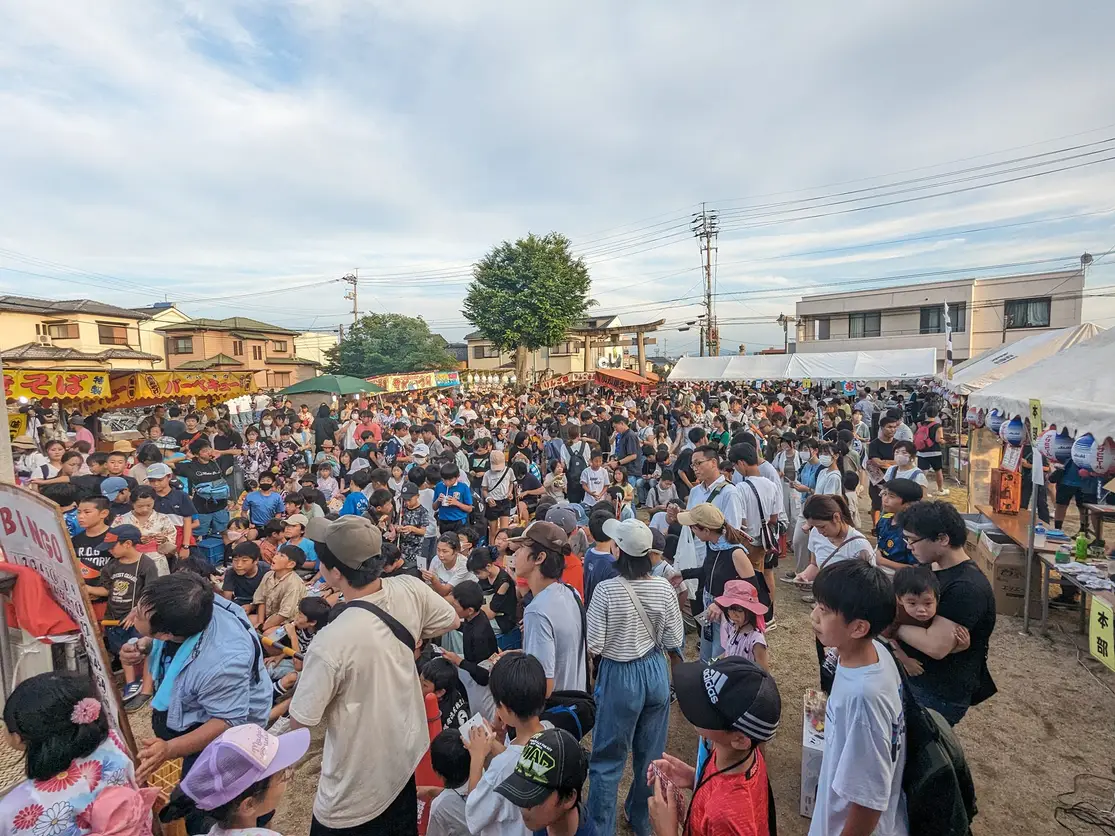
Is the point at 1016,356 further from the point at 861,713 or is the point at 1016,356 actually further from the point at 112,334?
the point at 112,334

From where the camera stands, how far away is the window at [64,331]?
29.6 metres

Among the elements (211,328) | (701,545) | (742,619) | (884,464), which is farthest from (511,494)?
(211,328)

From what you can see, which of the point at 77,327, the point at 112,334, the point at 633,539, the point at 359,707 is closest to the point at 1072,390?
the point at 633,539

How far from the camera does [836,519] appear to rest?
12.4 feet

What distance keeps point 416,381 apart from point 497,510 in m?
20.6

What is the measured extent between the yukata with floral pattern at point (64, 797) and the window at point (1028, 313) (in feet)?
135

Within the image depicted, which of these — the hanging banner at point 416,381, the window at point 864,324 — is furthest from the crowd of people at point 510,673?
the window at point 864,324

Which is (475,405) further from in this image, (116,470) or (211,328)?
(211,328)

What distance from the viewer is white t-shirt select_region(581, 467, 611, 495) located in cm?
733

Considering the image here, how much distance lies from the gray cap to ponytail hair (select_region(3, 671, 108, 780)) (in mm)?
921

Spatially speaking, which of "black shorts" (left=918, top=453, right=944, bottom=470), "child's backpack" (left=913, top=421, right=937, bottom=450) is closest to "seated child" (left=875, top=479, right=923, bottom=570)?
"child's backpack" (left=913, top=421, right=937, bottom=450)

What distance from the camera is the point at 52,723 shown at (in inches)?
74.8

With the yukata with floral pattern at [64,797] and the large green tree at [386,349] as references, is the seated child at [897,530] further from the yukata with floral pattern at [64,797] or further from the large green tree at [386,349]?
the large green tree at [386,349]

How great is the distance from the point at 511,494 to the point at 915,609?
5.48 meters
